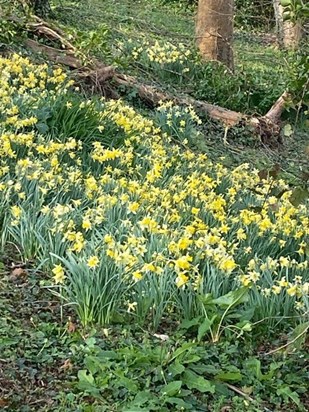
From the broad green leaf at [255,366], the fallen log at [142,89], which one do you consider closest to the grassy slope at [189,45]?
the fallen log at [142,89]

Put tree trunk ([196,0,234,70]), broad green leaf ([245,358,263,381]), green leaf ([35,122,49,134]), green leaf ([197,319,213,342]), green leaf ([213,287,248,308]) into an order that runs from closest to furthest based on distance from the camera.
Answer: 1. broad green leaf ([245,358,263,381])
2. green leaf ([197,319,213,342])
3. green leaf ([213,287,248,308])
4. green leaf ([35,122,49,134])
5. tree trunk ([196,0,234,70])

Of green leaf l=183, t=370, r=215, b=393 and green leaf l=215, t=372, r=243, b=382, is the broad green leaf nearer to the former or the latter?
green leaf l=215, t=372, r=243, b=382

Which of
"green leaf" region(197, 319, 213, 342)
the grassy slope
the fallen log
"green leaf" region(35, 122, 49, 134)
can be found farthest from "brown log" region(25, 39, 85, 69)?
"green leaf" region(197, 319, 213, 342)

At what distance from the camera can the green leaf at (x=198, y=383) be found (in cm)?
244

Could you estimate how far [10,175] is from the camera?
399 centimetres

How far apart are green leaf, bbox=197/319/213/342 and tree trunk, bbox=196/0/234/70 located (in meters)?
7.19

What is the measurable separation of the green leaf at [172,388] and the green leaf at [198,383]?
0.07m

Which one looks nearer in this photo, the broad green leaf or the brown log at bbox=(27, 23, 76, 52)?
the broad green leaf

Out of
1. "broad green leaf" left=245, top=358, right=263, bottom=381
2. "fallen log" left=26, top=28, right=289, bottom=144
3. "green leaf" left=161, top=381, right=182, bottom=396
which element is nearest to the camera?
"green leaf" left=161, top=381, right=182, bottom=396

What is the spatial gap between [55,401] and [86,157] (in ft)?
8.47

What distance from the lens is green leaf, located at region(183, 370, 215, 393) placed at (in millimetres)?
2438

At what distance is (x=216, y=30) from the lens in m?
9.45

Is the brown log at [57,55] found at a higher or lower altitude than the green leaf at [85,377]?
higher

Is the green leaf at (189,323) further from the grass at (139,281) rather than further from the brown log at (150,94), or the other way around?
the brown log at (150,94)
